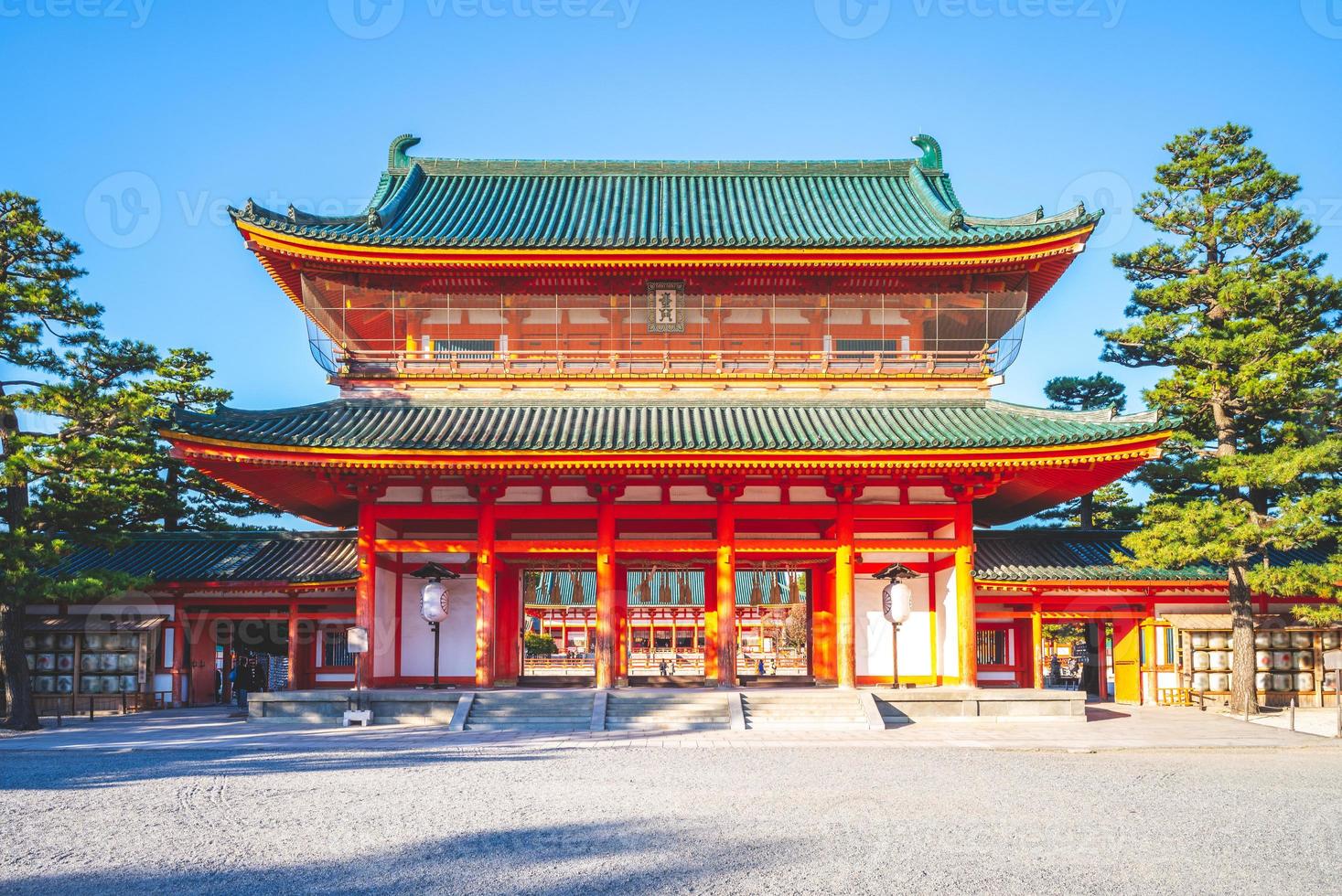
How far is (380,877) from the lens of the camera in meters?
8.98

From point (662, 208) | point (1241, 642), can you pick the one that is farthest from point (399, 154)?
point (1241, 642)

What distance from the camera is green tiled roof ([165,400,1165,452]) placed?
20531 mm

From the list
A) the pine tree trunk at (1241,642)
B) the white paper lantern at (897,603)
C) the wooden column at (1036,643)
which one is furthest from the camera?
the wooden column at (1036,643)

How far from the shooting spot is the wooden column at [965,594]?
2195 cm

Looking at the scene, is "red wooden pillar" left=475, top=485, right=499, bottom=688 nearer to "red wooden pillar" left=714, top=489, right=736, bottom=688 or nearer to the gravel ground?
"red wooden pillar" left=714, top=489, right=736, bottom=688

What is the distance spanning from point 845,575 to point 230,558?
15.7 metres

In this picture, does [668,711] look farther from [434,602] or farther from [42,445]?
[42,445]

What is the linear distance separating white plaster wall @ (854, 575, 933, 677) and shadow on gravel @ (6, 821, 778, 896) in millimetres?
13578

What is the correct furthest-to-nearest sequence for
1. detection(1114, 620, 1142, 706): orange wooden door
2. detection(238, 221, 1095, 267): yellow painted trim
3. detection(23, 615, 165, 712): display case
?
detection(1114, 620, 1142, 706): orange wooden door < detection(23, 615, 165, 712): display case < detection(238, 221, 1095, 267): yellow painted trim

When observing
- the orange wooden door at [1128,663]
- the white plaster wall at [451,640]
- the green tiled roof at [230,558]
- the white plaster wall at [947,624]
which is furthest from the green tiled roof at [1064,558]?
the green tiled roof at [230,558]

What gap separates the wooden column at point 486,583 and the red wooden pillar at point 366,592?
2.24 meters

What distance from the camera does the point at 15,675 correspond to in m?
21.3

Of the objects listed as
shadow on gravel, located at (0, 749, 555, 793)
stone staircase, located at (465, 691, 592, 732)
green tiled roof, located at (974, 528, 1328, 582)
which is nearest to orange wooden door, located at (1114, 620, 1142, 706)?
green tiled roof, located at (974, 528, 1328, 582)

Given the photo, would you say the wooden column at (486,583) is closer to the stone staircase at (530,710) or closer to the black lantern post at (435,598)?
the black lantern post at (435,598)
